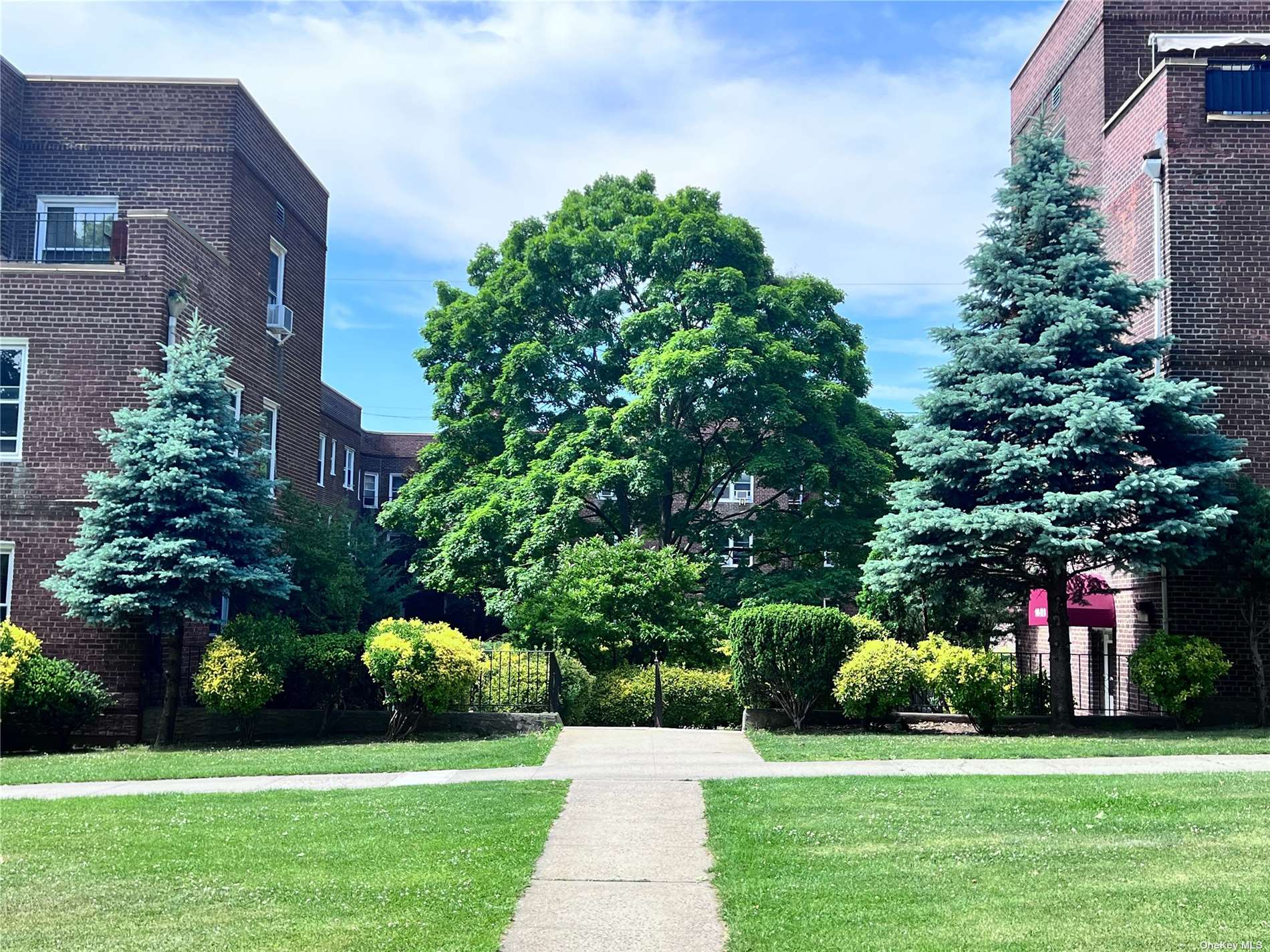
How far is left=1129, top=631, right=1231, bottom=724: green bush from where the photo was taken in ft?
59.7

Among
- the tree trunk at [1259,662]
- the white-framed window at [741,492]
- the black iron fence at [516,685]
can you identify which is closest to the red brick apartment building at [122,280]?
the black iron fence at [516,685]

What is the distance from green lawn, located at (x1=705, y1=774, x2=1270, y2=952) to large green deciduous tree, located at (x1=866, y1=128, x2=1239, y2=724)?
5.58 metres

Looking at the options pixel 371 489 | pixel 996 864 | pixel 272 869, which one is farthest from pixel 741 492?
pixel 272 869

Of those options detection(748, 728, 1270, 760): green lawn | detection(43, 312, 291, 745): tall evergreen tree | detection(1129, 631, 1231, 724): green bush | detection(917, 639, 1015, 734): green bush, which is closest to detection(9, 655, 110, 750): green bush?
detection(43, 312, 291, 745): tall evergreen tree

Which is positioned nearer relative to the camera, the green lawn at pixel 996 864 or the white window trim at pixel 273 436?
the green lawn at pixel 996 864

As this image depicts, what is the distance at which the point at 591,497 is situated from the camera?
28578 millimetres

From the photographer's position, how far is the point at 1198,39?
23.8 meters

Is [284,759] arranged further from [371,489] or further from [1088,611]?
[371,489]

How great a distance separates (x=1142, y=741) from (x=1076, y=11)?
55.5 ft

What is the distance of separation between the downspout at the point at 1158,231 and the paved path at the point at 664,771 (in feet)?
20.6

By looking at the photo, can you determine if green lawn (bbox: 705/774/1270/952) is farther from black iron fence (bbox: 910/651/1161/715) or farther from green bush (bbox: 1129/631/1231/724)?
black iron fence (bbox: 910/651/1161/715)

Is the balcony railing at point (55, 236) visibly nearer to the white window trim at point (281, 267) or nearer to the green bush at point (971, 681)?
the white window trim at point (281, 267)

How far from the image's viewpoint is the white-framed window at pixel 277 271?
27.3m

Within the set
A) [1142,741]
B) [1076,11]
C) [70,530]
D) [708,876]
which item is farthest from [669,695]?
[1076,11]
